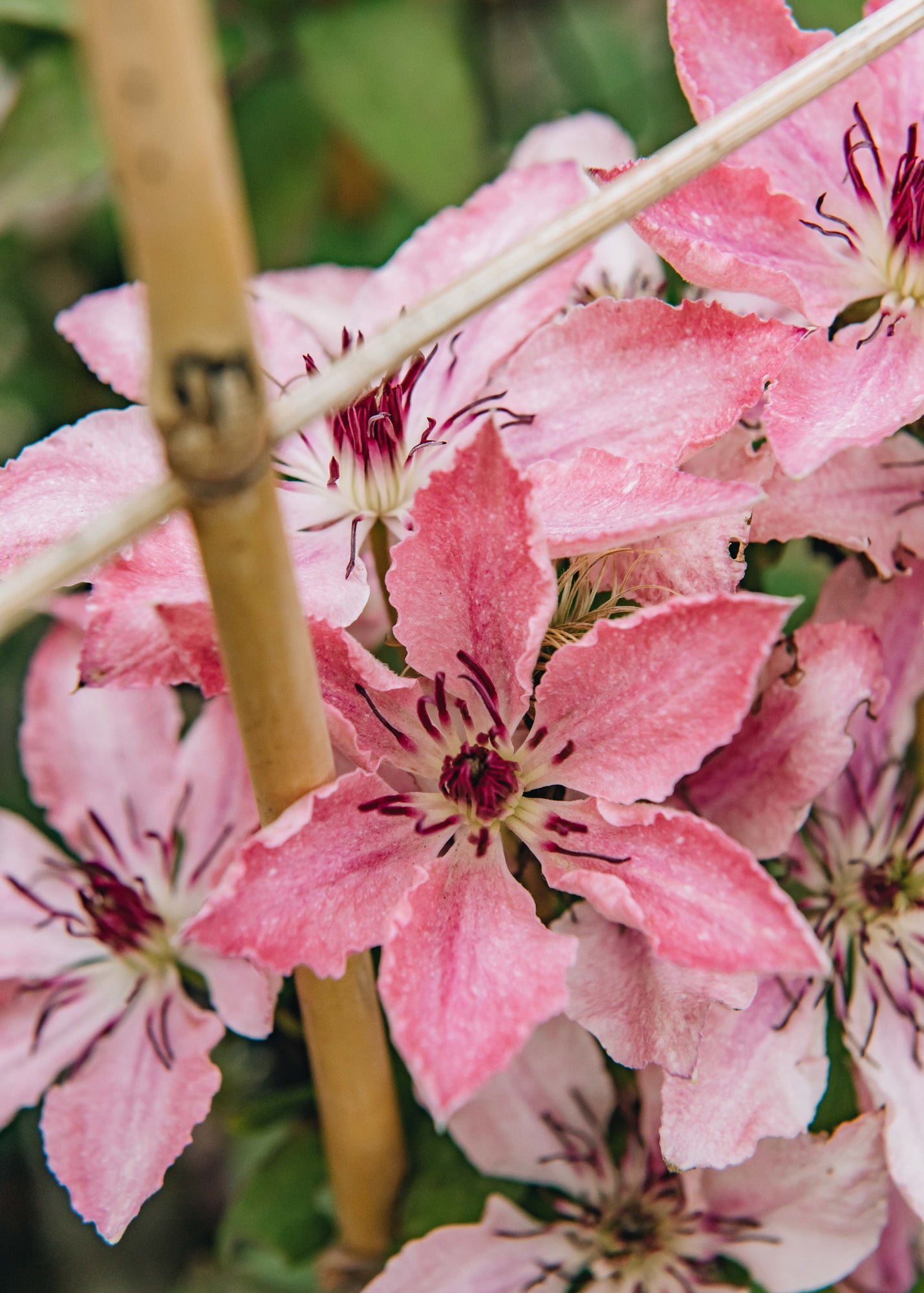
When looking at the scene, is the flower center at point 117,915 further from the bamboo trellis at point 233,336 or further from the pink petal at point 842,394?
the pink petal at point 842,394

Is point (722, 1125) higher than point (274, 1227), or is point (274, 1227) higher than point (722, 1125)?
point (722, 1125)

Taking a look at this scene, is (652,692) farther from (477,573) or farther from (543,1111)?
(543,1111)

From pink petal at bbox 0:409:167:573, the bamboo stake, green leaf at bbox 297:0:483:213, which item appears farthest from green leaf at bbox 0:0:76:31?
the bamboo stake

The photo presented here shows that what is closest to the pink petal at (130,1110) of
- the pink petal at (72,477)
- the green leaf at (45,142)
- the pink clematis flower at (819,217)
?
the pink petal at (72,477)

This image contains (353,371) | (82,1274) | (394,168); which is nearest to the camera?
(353,371)

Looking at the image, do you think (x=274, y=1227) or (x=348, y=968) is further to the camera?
(x=274, y=1227)

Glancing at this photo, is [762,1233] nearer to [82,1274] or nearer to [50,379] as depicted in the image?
[82,1274]

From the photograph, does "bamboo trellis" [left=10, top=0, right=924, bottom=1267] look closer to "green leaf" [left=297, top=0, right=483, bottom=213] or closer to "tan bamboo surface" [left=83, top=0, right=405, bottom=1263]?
"tan bamboo surface" [left=83, top=0, right=405, bottom=1263]

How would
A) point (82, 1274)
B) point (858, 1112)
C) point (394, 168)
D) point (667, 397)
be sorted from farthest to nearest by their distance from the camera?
1. point (82, 1274)
2. point (394, 168)
3. point (858, 1112)
4. point (667, 397)

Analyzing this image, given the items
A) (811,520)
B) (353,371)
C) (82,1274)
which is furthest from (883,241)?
(82,1274)
